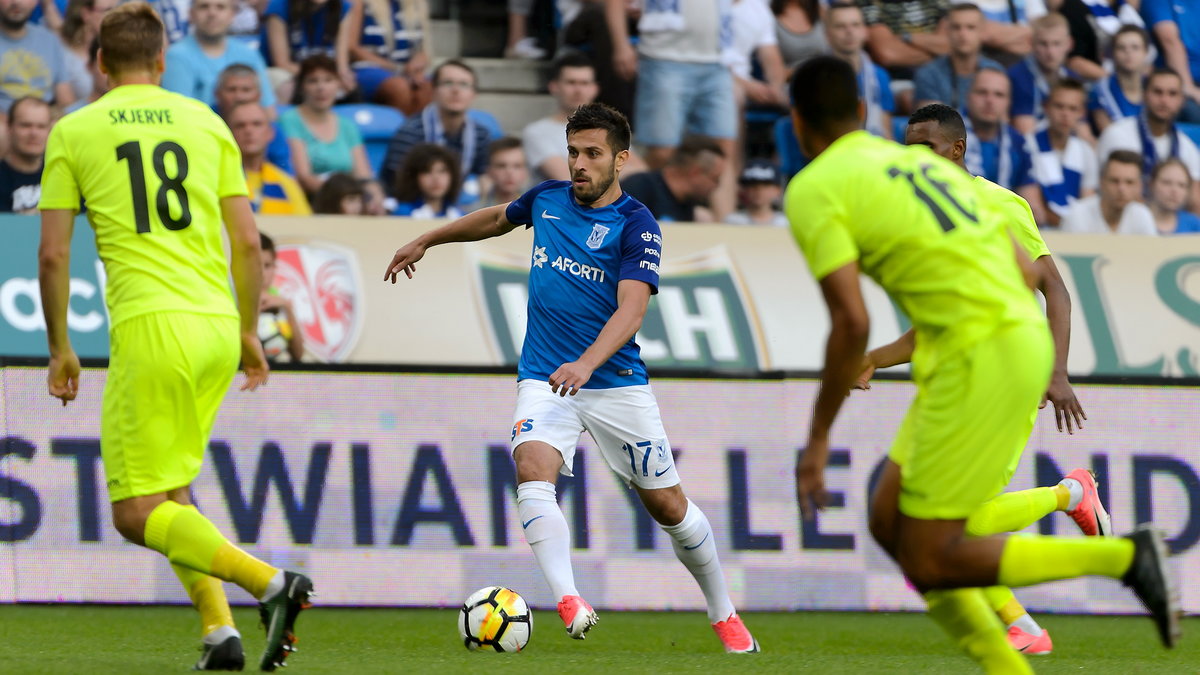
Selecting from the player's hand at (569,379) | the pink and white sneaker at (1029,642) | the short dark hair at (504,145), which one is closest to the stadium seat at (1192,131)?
the short dark hair at (504,145)

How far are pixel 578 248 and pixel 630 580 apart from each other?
108 inches

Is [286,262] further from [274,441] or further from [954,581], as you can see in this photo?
[954,581]

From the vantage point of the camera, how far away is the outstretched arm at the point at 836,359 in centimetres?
438

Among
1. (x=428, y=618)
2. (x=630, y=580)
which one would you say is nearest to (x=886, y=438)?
(x=630, y=580)

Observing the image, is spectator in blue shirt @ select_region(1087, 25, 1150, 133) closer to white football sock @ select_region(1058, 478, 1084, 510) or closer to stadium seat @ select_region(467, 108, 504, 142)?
stadium seat @ select_region(467, 108, 504, 142)

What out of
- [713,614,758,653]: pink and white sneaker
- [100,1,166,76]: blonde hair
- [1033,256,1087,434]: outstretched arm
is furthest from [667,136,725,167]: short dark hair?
[100,1,166,76]: blonde hair

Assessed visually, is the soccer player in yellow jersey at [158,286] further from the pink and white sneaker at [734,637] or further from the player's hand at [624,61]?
the player's hand at [624,61]

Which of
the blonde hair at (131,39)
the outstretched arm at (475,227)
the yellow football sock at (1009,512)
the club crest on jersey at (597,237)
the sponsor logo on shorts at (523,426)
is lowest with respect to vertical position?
the yellow football sock at (1009,512)

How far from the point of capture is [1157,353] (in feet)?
41.7

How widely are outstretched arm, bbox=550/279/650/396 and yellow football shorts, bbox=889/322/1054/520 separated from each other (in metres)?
1.89

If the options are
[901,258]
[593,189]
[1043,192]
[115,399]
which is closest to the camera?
[901,258]

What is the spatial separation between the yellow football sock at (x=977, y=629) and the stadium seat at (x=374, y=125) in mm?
8761

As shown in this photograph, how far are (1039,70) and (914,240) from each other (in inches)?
412

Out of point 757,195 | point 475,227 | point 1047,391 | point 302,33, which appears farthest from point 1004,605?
point 302,33
